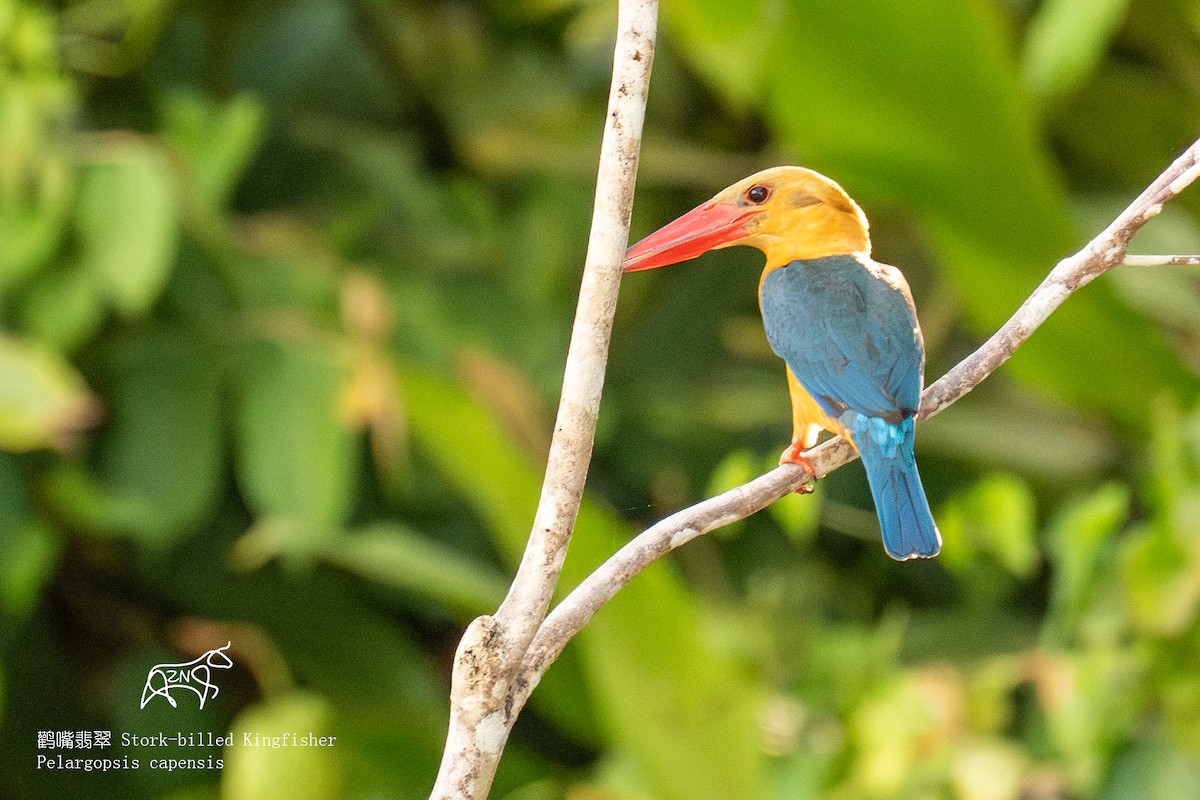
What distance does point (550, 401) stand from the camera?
197 centimetres

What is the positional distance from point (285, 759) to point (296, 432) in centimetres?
69

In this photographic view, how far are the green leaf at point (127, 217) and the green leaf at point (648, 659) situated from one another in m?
0.41

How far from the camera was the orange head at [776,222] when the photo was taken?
452mm

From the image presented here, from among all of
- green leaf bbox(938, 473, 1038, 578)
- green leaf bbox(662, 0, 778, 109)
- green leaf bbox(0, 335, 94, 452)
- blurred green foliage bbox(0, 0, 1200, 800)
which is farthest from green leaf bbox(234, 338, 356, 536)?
green leaf bbox(938, 473, 1038, 578)

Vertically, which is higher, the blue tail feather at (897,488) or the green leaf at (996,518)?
the green leaf at (996,518)

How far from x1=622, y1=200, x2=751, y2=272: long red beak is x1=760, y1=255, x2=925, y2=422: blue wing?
0.03 metres

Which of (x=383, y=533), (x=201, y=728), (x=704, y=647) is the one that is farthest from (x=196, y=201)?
(x=704, y=647)

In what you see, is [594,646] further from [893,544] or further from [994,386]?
[994,386]

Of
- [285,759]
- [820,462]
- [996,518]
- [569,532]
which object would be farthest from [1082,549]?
[569,532]

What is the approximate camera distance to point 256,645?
173 cm

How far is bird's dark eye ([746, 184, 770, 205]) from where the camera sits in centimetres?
46

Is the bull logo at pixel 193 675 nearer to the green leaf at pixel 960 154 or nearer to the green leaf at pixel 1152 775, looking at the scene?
the green leaf at pixel 960 154

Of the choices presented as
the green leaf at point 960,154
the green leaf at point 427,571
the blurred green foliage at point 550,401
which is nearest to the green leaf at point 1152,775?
the blurred green foliage at point 550,401

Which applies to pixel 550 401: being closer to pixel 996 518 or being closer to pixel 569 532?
pixel 996 518
